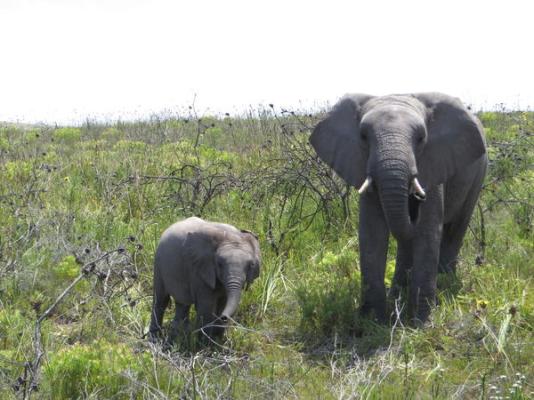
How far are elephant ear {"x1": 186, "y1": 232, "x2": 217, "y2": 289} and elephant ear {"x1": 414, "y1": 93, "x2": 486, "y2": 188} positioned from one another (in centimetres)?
182

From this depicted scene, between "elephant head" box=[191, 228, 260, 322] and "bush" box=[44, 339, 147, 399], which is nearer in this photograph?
"bush" box=[44, 339, 147, 399]

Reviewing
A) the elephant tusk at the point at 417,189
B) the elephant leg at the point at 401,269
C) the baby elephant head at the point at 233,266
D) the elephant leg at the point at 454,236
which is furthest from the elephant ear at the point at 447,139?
the baby elephant head at the point at 233,266

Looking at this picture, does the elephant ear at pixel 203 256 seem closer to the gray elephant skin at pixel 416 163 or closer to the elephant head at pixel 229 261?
the elephant head at pixel 229 261

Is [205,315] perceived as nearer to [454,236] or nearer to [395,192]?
[395,192]

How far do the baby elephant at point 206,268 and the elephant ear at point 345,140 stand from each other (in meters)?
1.04

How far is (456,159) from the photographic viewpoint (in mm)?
5625

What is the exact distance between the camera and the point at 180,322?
5438mm

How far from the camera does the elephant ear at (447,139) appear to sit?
552 centimetres

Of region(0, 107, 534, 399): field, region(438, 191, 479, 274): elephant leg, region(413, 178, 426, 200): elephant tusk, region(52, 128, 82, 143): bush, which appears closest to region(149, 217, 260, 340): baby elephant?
region(0, 107, 534, 399): field

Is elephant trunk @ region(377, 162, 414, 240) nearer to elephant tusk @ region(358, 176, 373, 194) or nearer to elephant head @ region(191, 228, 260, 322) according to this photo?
→ elephant tusk @ region(358, 176, 373, 194)

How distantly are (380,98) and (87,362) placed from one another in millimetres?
3079

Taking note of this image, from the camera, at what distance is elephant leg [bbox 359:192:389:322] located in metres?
5.56

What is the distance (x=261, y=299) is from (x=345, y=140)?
1551 millimetres

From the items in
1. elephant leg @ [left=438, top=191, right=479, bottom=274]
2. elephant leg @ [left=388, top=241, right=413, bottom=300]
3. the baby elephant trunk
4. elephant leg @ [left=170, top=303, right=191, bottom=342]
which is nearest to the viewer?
the baby elephant trunk
